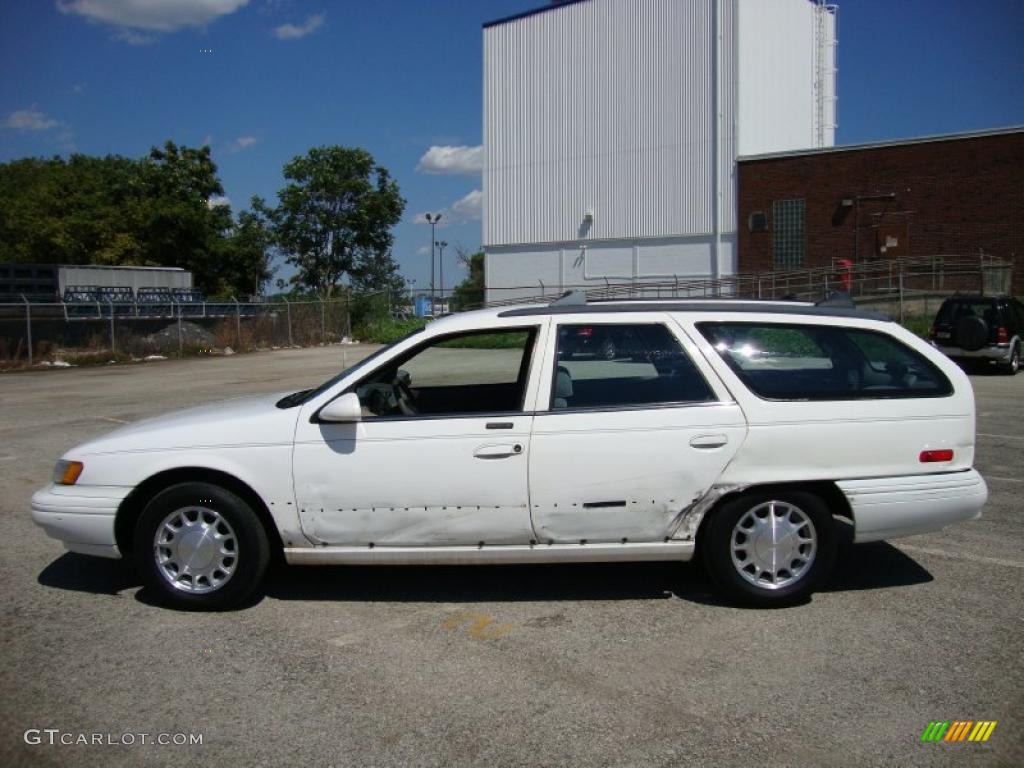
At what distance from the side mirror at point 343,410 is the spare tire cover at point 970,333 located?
16803 millimetres

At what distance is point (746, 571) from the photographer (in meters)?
5.09

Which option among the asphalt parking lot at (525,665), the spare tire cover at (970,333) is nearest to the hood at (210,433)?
the asphalt parking lot at (525,665)

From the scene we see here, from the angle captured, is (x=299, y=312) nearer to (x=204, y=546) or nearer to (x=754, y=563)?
(x=204, y=546)

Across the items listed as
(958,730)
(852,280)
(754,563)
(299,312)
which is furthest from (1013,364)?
(299,312)

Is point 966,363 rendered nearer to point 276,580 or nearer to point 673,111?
point 276,580

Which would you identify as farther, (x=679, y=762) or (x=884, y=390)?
(x=884, y=390)

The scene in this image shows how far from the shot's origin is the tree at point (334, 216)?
5225 cm

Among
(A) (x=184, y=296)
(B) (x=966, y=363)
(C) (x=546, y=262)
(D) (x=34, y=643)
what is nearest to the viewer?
(D) (x=34, y=643)

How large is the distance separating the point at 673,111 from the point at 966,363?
886 inches

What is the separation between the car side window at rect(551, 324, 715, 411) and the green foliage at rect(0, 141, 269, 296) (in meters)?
47.8

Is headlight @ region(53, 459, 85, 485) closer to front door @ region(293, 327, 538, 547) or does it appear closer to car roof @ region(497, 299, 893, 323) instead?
front door @ region(293, 327, 538, 547)

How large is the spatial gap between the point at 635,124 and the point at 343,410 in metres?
37.7

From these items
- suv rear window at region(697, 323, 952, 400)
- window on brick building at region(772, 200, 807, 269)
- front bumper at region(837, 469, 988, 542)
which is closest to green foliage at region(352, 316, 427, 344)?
window on brick building at region(772, 200, 807, 269)

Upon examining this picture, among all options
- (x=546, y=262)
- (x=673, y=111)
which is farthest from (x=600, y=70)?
(x=546, y=262)
